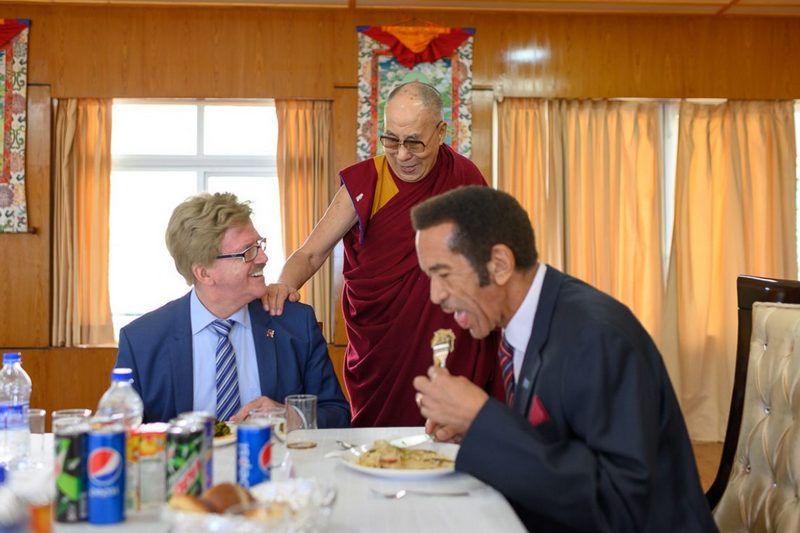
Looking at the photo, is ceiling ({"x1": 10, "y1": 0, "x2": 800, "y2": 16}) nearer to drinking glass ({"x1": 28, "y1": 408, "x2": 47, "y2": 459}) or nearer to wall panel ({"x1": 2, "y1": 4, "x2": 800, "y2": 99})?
wall panel ({"x1": 2, "y1": 4, "x2": 800, "y2": 99})

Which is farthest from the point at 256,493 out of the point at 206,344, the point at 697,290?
the point at 697,290

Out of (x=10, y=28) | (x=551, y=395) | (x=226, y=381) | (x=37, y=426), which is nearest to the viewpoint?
(x=551, y=395)

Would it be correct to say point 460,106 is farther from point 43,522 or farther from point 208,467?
point 43,522

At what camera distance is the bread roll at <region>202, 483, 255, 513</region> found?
3.59ft

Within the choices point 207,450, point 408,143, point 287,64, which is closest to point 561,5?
point 287,64

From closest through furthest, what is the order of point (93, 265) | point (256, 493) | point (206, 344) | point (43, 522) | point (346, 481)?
1. point (43, 522)
2. point (256, 493)
3. point (346, 481)
4. point (206, 344)
5. point (93, 265)

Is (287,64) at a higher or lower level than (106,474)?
higher

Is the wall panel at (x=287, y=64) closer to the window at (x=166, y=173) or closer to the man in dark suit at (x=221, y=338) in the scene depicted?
the window at (x=166, y=173)

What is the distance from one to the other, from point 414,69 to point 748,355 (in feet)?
13.4

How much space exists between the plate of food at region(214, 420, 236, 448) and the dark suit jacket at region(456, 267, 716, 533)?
1.89ft

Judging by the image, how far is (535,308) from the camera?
1597mm

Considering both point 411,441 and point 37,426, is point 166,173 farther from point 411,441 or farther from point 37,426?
point 411,441

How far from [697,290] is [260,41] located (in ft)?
11.0

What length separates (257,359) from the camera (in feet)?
7.48
